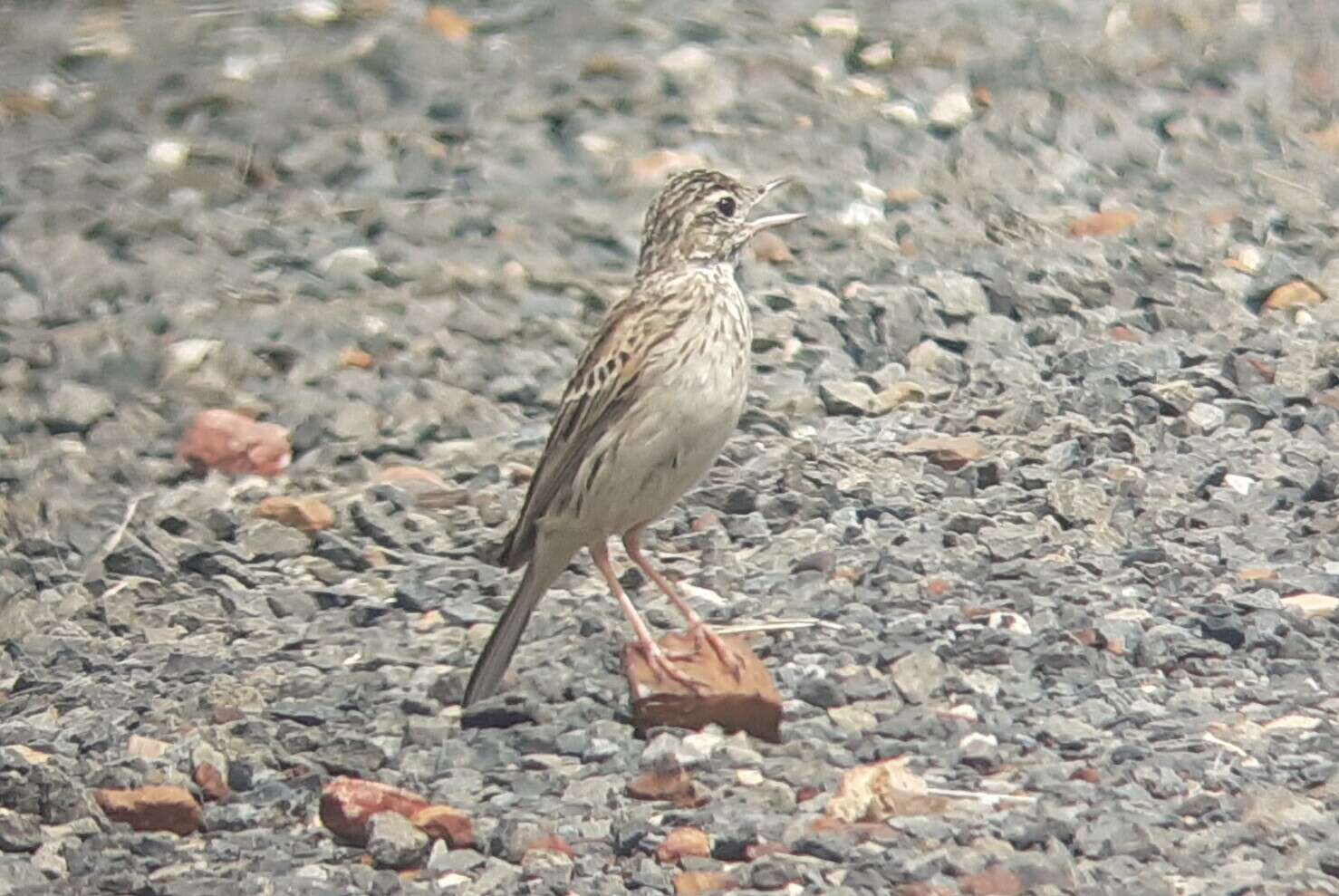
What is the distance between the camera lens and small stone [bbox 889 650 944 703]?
6445mm

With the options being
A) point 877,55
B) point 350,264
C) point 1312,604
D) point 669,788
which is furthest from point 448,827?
point 877,55

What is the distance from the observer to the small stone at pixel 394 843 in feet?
18.9

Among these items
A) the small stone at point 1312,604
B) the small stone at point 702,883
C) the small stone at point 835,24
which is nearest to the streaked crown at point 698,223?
the small stone at point 1312,604

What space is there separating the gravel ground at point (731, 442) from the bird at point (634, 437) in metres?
0.21

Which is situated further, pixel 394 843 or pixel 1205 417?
pixel 1205 417

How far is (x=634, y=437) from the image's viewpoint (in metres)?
6.63

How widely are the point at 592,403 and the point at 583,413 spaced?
0.04 meters

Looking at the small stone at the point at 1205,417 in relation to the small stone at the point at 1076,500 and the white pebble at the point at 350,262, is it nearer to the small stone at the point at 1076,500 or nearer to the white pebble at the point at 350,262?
the small stone at the point at 1076,500

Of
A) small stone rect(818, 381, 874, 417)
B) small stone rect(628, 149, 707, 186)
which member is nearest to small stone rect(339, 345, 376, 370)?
small stone rect(818, 381, 874, 417)

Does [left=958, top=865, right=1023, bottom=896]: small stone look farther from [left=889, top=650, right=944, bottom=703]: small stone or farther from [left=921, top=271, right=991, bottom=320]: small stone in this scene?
[left=921, top=271, right=991, bottom=320]: small stone

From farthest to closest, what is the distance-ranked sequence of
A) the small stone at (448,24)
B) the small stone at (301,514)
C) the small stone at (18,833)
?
the small stone at (448,24), the small stone at (301,514), the small stone at (18,833)

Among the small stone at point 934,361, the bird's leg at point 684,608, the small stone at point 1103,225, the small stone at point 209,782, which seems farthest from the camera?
the small stone at point 1103,225

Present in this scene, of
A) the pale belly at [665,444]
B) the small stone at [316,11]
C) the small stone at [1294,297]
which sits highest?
the pale belly at [665,444]

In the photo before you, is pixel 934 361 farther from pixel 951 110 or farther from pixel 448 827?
pixel 448 827
